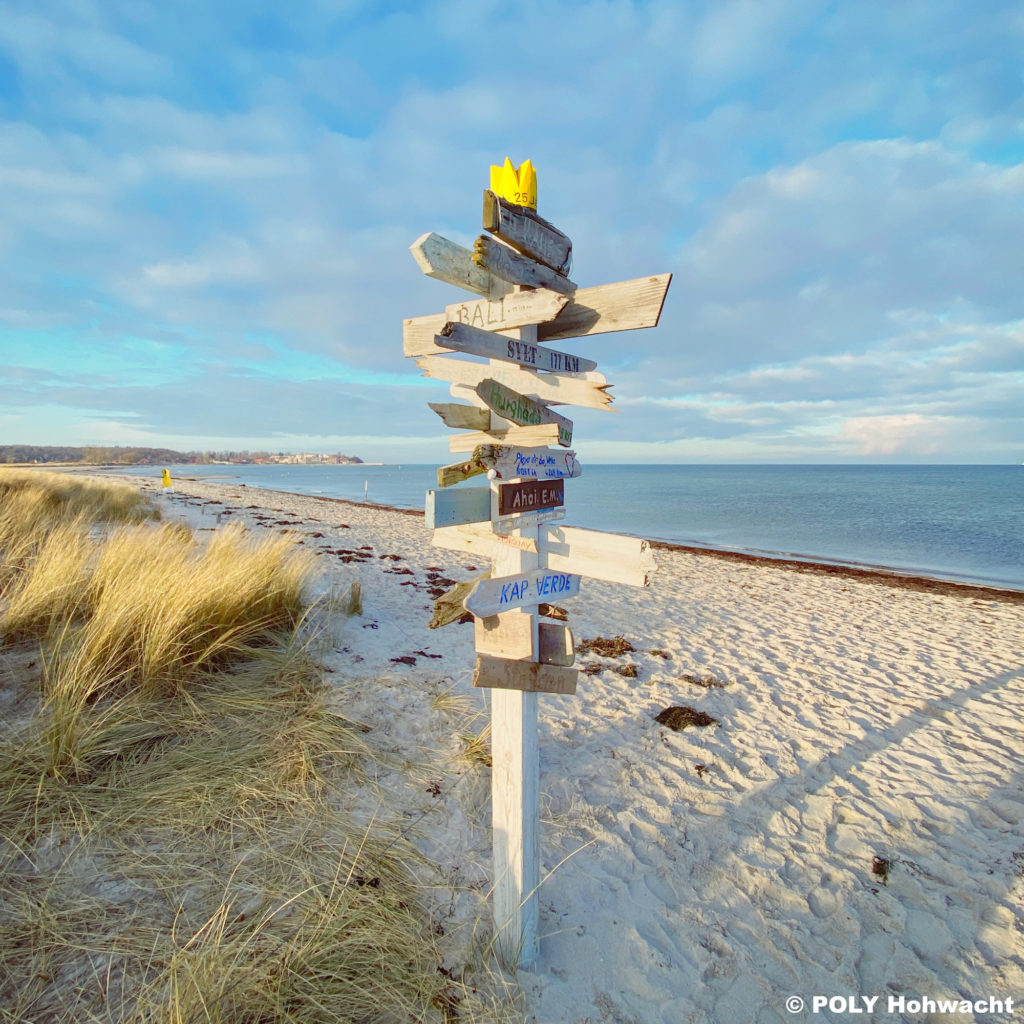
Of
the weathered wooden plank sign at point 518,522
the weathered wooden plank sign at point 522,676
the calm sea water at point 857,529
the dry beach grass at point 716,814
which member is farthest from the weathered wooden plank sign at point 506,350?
the calm sea water at point 857,529

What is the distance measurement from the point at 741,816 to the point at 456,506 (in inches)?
106

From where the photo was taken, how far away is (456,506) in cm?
199

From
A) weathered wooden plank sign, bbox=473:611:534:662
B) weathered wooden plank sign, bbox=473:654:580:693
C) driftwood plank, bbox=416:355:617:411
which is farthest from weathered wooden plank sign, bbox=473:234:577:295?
weathered wooden plank sign, bbox=473:654:580:693

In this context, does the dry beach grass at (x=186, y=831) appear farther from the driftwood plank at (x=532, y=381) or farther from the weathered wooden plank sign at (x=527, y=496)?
the driftwood plank at (x=532, y=381)

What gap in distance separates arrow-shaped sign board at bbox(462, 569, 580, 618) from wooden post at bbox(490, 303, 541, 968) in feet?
0.22

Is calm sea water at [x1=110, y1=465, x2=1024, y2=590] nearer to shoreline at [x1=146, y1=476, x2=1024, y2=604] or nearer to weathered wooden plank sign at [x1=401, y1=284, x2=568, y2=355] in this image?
shoreline at [x1=146, y1=476, x2=1024, y2=604]

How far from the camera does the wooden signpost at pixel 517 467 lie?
1.97 meters

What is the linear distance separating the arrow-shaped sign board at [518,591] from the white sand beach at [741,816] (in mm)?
1375

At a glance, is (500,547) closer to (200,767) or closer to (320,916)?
(320,916)

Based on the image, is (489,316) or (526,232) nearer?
(526,232)

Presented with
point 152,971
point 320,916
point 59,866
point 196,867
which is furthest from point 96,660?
point 320,916

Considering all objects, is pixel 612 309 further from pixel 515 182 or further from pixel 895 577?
pixel 895 577

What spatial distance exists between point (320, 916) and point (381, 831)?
0.58 metres

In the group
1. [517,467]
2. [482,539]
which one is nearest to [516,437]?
[517,467]
